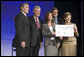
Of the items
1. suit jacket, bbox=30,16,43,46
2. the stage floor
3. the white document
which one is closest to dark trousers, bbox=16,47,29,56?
suit jacket, bbox=30,16,43,46

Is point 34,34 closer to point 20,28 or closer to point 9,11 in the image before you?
point 20,28

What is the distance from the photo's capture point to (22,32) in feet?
14.7

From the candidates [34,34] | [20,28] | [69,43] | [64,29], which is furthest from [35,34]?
[69,43]

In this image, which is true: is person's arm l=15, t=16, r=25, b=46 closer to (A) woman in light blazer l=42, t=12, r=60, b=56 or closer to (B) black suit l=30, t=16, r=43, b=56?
(B) black suit l=30, t=16, r=43, b=56

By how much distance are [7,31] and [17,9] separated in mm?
585

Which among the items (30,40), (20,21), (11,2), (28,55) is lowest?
(28,55)

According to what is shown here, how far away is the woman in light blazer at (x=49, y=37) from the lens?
4508 millimetres

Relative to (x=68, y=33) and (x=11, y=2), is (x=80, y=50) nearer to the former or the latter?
(x=68, y=33)

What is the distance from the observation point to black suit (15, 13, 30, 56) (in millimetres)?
Answer: 4469

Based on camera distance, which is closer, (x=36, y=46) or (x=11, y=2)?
(x=36, y=46)

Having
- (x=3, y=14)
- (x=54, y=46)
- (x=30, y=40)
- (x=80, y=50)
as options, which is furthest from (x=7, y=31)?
(x=80, y=50)

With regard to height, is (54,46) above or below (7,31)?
below

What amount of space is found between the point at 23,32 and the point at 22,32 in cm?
2

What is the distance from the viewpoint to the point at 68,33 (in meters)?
4.64
